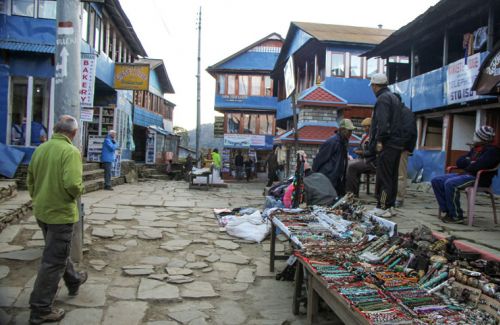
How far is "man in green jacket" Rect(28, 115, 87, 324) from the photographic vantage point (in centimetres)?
347

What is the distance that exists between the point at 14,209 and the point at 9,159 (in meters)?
4.53

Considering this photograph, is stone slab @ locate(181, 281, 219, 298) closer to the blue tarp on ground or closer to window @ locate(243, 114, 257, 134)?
the blue tarp on ground

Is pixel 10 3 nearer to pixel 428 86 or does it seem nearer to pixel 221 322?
pixel 221 322

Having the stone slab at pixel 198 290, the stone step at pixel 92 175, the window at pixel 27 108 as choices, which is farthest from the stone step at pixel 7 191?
the stone slab at pixel 198 290

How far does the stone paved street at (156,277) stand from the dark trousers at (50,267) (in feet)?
0.78

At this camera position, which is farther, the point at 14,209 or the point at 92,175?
the point at 92,175

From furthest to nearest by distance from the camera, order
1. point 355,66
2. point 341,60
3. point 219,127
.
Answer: point 219,127 → point 355,66 → point 341,60

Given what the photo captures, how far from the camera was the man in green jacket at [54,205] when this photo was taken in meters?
3.47

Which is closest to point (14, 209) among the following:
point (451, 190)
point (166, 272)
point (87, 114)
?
point (87, 114)

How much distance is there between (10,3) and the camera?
37.4 ft

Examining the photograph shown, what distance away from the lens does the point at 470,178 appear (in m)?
5.17

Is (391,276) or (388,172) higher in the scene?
(388,172)

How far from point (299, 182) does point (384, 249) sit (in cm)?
266

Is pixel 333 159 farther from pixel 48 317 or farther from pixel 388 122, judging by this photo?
pixel 48 317
